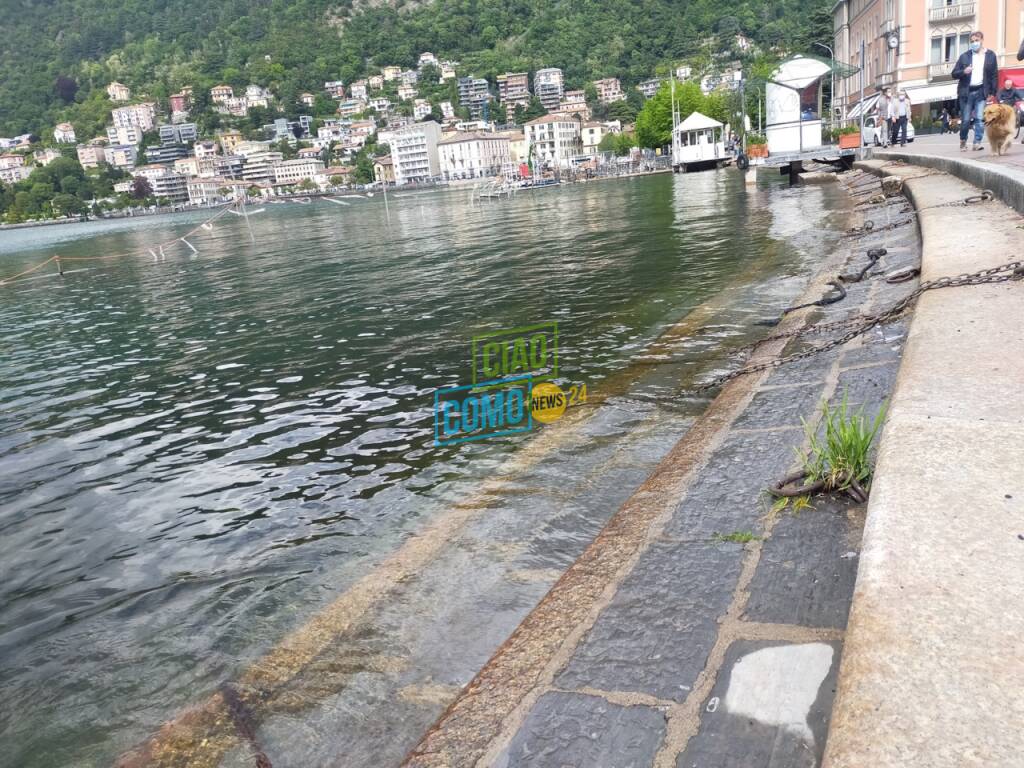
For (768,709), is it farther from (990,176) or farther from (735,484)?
(990,176)

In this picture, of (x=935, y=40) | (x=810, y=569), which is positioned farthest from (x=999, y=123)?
(x=935, y=40)

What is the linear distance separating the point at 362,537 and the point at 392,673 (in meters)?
1.59

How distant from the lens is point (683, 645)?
275 centimetres

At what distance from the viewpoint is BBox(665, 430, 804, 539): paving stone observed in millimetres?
3604

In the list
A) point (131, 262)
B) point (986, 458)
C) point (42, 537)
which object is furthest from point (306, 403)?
point (131, 262)

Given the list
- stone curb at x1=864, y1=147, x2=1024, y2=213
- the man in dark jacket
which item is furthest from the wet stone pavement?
the man in dark jacket

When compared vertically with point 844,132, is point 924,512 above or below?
below

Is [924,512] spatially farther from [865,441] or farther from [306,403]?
[306,403]

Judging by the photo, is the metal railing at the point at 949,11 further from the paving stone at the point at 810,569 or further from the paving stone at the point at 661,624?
the paving stone at the point at 661,624

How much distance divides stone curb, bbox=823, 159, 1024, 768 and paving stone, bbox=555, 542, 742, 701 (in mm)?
707

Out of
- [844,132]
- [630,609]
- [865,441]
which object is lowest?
[630,609]

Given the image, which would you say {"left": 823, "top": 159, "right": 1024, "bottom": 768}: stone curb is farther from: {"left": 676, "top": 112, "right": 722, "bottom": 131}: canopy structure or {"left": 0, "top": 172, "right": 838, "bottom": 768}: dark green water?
{"left": 676, "top": 112, "right": 722, "bottom": 131}: canopy structure

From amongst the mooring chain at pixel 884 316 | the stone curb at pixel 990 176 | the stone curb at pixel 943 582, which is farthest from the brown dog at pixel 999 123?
the stone curb at pixel 943 582

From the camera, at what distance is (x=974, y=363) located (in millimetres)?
3748
